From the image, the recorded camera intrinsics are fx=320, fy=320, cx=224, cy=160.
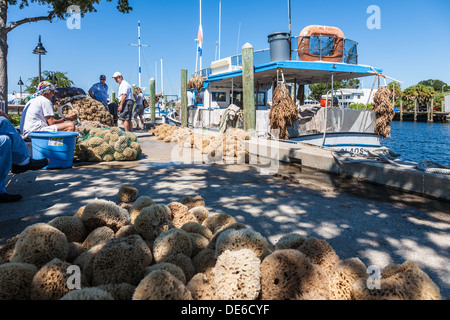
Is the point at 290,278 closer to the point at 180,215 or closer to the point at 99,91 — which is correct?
the point at 180,215

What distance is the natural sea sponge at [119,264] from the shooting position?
192cm

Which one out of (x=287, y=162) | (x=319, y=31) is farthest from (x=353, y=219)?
(x=319, y=31)

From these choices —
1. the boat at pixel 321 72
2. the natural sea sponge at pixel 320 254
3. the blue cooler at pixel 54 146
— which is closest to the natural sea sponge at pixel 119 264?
the natural sea sponge at pixel 320 254

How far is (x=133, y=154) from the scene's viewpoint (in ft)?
26.8

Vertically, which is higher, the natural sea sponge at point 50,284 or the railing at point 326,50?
the railing at point 326,50

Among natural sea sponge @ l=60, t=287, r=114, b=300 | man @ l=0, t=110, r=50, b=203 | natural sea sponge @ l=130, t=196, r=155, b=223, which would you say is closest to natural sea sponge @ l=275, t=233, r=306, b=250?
natural sea sponge @ l=60, t=287, r=114, b=300

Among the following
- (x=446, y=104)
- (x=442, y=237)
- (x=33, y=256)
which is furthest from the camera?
(x=446, y=104)

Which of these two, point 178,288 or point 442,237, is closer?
point 178,288

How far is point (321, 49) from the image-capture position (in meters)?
11.8

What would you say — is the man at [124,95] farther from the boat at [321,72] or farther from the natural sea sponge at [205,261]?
the natural sea sponge at [205,261]

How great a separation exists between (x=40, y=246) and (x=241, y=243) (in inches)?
53.5
